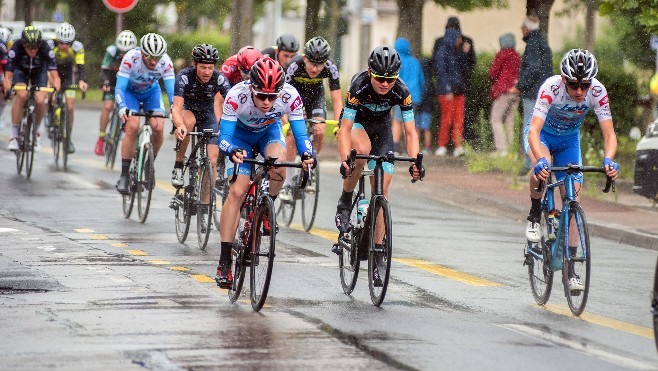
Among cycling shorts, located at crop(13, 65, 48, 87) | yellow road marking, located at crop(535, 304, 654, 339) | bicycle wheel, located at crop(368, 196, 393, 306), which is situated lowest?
yellow road marking, located at crop(535, 304, 654, 339)

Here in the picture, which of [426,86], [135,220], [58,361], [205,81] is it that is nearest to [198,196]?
[205,81]

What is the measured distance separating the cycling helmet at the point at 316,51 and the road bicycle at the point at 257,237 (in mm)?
4232

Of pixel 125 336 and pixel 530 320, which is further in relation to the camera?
pixel 530 320

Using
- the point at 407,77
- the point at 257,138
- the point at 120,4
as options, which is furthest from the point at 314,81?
the point at 120,4

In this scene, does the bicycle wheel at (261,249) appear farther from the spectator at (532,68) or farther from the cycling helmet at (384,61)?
the spectator at (532,68)

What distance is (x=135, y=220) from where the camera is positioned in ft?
53.4

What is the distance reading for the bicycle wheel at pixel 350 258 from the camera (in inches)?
440

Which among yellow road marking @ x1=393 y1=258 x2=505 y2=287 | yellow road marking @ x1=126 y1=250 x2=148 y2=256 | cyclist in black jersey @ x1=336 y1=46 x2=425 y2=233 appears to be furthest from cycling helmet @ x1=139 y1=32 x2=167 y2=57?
cyclist in black jersey @ x1=336 y1=46 x2=425 y2=233

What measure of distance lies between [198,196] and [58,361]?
603cm

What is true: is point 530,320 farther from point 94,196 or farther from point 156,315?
point 94,196

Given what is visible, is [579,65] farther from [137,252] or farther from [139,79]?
[139,79]

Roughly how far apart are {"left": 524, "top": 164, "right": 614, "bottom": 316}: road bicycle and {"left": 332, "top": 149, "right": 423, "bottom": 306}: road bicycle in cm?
109

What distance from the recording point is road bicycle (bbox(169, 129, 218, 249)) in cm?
1405

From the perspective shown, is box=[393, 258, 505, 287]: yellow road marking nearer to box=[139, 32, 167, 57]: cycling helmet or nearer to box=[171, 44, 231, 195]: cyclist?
box=[171, 44, 231, 195]: cyclist
